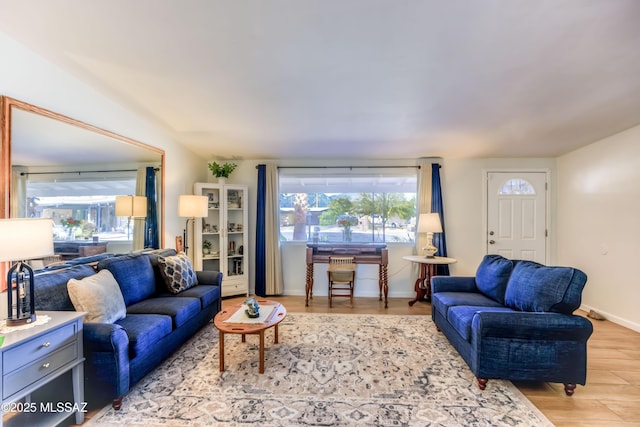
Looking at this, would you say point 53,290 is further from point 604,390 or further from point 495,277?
point 604,390

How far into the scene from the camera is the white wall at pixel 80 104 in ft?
5.73

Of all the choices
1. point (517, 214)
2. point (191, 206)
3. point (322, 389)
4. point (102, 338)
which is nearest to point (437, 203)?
point (517, 214)

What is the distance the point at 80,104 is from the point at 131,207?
3.37ft

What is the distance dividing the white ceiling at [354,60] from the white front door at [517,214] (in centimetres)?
124

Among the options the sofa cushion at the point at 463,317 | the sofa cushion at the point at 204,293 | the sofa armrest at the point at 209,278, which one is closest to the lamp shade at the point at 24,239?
the sofa cushion at the point at 204,293

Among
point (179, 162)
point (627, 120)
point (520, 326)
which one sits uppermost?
point (627, 120)

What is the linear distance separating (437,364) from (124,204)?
11.0ft

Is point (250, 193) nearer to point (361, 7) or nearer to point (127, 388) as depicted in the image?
point (127, 388)

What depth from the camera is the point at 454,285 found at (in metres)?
3.07

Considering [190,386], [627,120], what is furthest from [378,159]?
[190,386]

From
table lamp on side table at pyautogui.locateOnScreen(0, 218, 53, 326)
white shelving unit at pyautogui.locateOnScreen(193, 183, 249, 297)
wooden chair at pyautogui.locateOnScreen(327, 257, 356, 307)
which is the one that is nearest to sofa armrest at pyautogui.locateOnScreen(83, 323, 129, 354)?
table lamp on side table at pyautogui.locateOnScreen(0, 218, 53, 326)

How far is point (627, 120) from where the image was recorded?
2830mm

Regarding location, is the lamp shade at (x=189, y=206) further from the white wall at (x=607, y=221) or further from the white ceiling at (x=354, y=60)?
the white wall at (x=607, y=221)

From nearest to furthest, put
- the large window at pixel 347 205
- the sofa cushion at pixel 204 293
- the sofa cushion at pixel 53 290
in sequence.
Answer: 1. the sofa cushion at pixel 53 290
2. the sofa cushion at pixel 204 293
3. the large window at pixel 347 205
